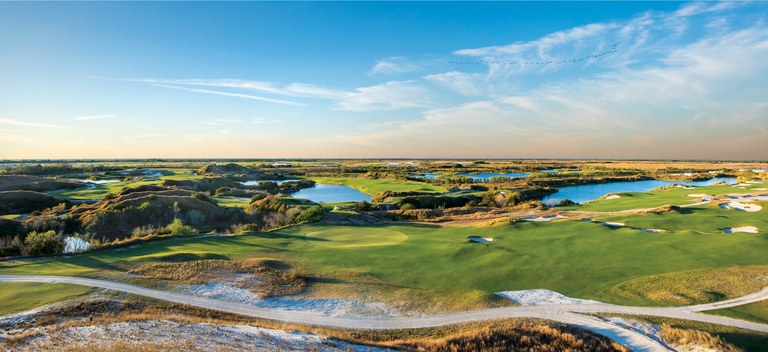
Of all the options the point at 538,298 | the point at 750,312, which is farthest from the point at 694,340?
the point at 538,298

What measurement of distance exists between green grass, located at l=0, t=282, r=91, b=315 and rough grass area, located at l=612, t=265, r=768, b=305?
20092mm

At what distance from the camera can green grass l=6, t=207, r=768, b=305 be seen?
15.8m

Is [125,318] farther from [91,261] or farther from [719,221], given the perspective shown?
[719,221]

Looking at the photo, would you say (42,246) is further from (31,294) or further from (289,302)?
(289,302)

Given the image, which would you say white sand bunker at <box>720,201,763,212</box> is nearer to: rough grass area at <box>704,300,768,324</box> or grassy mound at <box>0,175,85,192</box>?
rough grass area at <box>704,300,768,324</box>

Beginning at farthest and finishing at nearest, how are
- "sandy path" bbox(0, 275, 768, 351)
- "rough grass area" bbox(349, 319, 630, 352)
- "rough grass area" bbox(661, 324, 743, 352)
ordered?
"sandy path" bbox(0, 275, 768, 351)
"rough grass area" bbox(349, 319, 630, 352)
"rough grass area" bbox(661, 324, 743, 352)

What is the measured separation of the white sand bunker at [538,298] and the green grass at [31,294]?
15.7 m

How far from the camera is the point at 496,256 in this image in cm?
1862

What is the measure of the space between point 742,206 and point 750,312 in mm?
29919

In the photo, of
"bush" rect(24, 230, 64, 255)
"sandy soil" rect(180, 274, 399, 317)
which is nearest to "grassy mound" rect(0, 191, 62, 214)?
"bush" rect(24, 230, 64, 255)

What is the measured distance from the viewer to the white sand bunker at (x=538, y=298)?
536 inches

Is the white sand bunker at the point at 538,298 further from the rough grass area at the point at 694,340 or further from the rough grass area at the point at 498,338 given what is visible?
the rough grass area at the point at 694,340

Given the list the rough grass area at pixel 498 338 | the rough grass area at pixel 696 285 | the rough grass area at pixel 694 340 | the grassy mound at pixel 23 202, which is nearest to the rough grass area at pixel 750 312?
the rough grass area at pixel 696 285

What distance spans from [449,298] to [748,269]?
1287 centimetres
